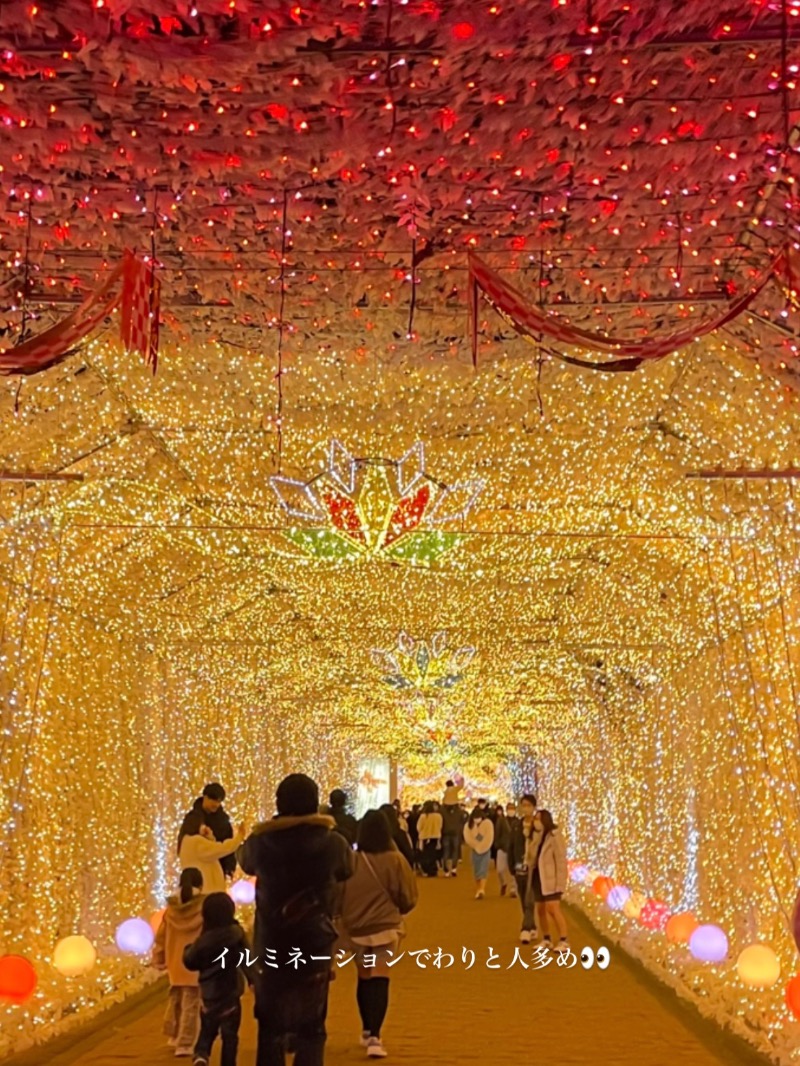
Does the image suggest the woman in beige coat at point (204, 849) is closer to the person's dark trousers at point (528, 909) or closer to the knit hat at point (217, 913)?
the knit hat at point (217, 913)

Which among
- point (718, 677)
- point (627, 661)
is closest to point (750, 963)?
point (718, 677)

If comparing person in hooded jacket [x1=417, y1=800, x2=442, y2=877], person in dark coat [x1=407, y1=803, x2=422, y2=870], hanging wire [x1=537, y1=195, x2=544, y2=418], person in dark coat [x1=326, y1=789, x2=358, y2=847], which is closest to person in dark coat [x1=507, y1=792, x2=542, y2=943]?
person in dark coat [x1=326, y1=789, x2=358, y2=847]

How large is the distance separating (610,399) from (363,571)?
5.86 m

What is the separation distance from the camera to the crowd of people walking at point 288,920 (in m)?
6.10

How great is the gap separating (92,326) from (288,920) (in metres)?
2.61

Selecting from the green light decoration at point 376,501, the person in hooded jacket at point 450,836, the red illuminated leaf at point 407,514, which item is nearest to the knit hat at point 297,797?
the green light decoration at point 376,501

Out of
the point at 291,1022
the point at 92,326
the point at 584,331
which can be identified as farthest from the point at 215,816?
the point at 584,331

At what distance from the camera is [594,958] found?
1441cm

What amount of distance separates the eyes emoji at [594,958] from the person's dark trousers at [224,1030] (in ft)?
22.6

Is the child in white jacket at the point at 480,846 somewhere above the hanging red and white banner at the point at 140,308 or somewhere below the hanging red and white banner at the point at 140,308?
below

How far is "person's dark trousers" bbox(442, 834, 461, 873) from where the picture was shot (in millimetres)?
32281

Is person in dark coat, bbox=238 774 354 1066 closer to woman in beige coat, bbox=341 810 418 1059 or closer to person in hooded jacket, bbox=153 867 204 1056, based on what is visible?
woman in beige coat, bbox=341 810 418 1059

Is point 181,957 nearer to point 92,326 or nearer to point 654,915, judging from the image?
point 92,326

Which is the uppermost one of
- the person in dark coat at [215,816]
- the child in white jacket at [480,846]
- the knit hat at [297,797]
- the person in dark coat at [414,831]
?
the knit hat at [297,797]
